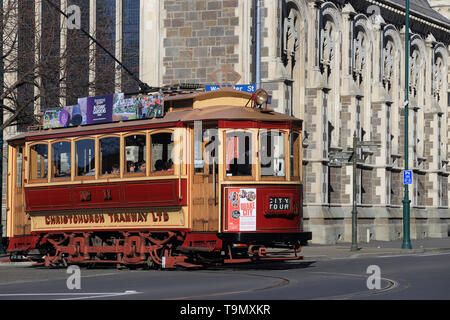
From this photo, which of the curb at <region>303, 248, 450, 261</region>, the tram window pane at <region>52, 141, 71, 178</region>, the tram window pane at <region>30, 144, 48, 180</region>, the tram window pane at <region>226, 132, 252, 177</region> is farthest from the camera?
the curb at <region>303, 248, 450, 261</region>

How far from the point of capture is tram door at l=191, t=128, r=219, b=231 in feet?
73.7

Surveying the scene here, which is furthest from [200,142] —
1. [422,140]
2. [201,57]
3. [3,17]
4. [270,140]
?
[422,140]

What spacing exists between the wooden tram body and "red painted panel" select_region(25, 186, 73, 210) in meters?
0.03

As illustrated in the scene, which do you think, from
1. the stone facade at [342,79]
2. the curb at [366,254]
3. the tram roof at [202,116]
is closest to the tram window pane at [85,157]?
the tram roof at [202,116]

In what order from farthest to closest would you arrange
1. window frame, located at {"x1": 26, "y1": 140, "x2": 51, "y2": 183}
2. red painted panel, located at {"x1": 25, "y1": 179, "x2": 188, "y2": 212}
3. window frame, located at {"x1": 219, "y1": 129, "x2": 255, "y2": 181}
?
window frame, located at {"x1": 26, "y1": 140, "x2": 51, "y2": 183}, red painted panel, located at {"x1": 25, "y1": 179, "x2": 188, "y2": 212}, window frame, located at {"x1": 219, "y1": 129, "x2": 255, "y2": 181}

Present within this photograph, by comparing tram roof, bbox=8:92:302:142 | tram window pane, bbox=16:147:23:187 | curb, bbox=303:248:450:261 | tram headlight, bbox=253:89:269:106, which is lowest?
curb, bbox=303:248:450:261

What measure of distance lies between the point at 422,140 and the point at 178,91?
36.0 metres

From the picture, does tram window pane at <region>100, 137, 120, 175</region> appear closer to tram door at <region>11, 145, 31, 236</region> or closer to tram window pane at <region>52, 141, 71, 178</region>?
tram window pane at <region>52, 141, 71, 178</region>

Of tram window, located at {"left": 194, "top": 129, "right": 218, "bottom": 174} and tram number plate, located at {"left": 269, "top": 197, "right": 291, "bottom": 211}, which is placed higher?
tram window, located at {"left": 194, "top": 129, "right": 218, "bottom": 174}

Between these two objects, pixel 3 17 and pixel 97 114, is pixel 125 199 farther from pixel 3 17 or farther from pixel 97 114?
pixel 3 17

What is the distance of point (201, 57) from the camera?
4047 centimetres

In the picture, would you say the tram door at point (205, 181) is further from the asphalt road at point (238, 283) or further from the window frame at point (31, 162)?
the window frame at point (31, 162)

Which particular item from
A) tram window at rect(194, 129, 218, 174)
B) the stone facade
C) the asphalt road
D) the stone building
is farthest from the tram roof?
the stone facade

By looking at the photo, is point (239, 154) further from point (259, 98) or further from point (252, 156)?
point (259, 98)
